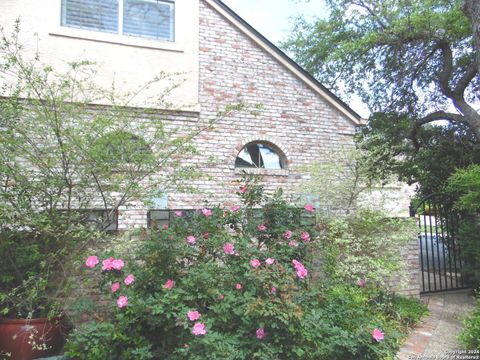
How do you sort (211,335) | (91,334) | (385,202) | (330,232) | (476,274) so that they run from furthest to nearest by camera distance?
(476,274) < (385,202) < (330,232) < (91,334) < (211,335)

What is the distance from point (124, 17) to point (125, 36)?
456 mm

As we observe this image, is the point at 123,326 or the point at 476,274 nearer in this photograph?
the point at 123,326

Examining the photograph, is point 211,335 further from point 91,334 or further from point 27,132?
point 27,132

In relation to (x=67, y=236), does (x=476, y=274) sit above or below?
below

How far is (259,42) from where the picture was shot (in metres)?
7.05

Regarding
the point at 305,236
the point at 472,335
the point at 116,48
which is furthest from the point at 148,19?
the point at 472,335

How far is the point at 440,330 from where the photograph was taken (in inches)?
165

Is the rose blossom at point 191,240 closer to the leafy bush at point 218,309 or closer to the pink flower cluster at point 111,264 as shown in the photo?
the leafy bush at point 218,309

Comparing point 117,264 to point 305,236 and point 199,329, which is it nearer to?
point 199,329

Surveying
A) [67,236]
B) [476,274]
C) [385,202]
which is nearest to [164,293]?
[67,236]

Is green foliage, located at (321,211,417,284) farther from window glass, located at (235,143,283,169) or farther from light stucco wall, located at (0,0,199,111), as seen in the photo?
light stucco wall, located at (0,0,199,111)

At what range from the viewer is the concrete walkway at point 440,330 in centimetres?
348

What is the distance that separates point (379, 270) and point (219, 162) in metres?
3.44

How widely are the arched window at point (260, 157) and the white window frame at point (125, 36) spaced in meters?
2.35
